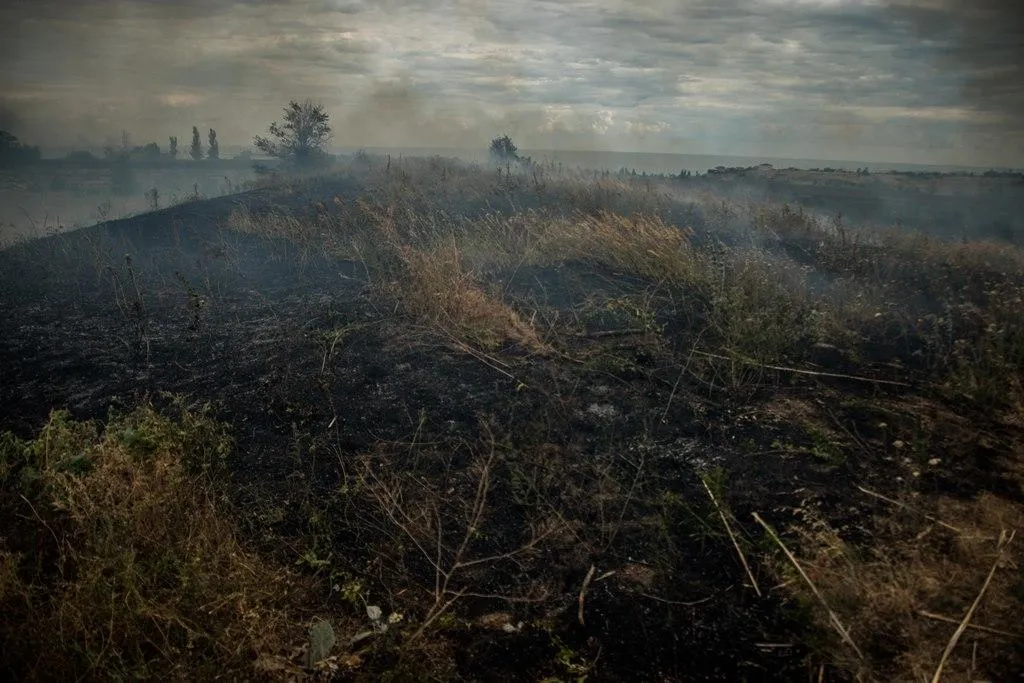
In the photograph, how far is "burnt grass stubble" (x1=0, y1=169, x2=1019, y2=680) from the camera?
106 inches

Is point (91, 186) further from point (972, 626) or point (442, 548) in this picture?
point (972, 626)

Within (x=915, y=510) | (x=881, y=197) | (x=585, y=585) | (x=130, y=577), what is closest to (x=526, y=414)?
(x=585, y=585)

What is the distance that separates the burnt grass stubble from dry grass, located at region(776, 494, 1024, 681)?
18cm

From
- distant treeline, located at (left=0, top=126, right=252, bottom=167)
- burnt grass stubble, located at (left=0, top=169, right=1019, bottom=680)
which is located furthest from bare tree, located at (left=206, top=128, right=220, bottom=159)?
burnt grass stubble, located at (left=0, top=169, right=1019, bottom=680)

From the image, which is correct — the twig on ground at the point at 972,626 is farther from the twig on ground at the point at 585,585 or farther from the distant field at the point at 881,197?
the distant field at the point at 881,197

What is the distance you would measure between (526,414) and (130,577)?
279cm

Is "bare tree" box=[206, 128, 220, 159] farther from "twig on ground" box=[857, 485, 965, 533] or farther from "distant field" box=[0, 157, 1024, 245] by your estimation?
"twig on ground" box=[857, 485, 965, 533]

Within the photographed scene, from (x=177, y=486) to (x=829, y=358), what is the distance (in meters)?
5.58

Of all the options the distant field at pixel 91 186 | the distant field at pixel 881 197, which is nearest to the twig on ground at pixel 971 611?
the distant field at pixel 881 197

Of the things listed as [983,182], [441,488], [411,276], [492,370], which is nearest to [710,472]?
[441,488]

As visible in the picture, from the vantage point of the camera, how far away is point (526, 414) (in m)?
4.54

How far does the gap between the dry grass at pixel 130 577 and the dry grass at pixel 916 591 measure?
248 cm

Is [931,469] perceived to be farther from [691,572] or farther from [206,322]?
[206,322]

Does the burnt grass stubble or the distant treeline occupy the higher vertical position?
the distant treeline
